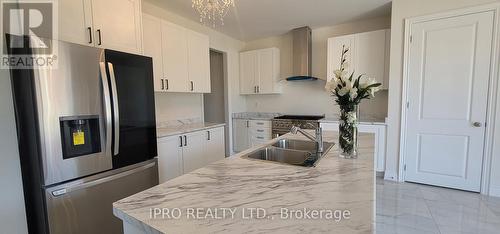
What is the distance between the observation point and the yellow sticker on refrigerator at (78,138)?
149 centimetres

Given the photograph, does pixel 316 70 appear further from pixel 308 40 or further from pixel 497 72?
pixel 497 72

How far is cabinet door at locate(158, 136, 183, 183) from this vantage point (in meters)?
2.45

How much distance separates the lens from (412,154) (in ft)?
9.96

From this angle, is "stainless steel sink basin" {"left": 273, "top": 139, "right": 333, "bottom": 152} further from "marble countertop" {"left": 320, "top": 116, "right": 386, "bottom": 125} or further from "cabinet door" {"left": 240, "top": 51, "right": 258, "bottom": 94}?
"cabinet door" {"left": 240, "top": 51, "right": 258, "bottom": 94}

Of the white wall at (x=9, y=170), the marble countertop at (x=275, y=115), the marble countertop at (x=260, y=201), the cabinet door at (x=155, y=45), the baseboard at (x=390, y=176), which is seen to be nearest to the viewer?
the marble countertop at (x=260, y=201)

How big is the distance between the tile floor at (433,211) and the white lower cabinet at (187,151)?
2.20m

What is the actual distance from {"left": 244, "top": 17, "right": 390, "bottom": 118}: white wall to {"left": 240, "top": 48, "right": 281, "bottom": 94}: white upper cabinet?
9.3 inches

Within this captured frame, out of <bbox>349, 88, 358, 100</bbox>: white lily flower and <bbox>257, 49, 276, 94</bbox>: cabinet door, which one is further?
<bbox>257, 49, 276, 94</bbox>: cabinet door

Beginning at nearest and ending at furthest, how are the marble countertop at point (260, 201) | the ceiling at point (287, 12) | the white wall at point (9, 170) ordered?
the marble countertop at point (260, 201)
the white wall at point (9, 170)
the ceiling at point (287, 12)

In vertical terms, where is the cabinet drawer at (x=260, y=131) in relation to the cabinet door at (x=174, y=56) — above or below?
below

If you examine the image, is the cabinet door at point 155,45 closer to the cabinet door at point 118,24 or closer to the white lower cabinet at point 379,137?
the cabinet door at point 118,24

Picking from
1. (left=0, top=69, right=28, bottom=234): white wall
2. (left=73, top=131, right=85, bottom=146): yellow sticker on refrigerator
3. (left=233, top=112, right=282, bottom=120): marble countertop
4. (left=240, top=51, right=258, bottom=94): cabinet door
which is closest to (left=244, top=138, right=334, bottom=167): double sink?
(left=73, top=131, right=85, bottom=146): yellow sticker on refrigerator

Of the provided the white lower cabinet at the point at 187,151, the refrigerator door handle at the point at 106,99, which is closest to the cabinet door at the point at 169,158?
the white lower cabinet at the point at 187,151

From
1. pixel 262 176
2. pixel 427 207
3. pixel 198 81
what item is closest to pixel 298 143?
pixel 262 176
